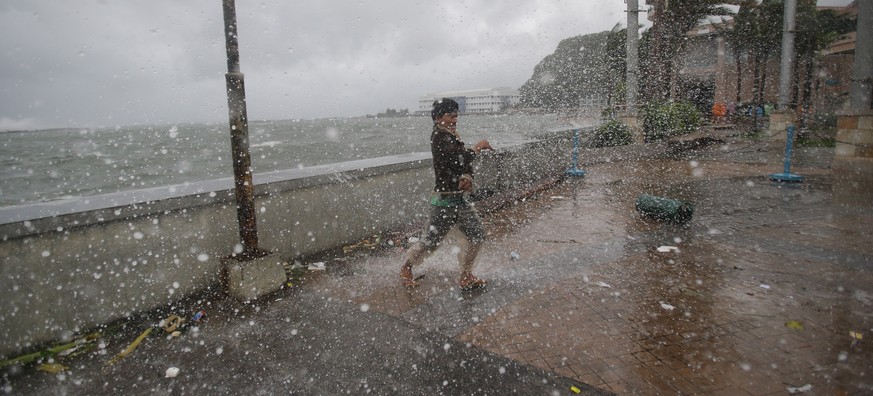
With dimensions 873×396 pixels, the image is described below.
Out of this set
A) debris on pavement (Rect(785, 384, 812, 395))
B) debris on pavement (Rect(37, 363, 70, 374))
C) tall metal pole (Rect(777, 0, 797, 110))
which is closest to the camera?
debris on pavement (Rect(785, 384, 812, 395))

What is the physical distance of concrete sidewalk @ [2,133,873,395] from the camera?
2.95 metres

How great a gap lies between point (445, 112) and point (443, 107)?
49 millimetres

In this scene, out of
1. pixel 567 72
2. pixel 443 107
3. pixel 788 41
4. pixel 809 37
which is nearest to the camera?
pixel 443 107

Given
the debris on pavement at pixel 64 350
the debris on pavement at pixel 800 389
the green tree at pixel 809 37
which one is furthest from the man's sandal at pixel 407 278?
the green tree at pixel 809 37

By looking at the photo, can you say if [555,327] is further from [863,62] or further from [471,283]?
[863,62]

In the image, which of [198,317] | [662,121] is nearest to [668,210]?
[198,317]

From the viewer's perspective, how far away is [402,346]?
11.1 ft

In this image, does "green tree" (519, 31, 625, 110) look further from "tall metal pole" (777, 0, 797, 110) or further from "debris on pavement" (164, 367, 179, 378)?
"debris on pavement" (164, 367, 179, 378)

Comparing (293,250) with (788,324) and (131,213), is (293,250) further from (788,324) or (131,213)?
(788,324)

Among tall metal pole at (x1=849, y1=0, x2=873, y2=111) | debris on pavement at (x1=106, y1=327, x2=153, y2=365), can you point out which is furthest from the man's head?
tall metal pole at (x1=849, y1=0, x2=873, y2=111)

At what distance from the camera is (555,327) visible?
362 centimetres

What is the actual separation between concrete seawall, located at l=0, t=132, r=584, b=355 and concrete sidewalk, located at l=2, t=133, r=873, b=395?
31 centimetres

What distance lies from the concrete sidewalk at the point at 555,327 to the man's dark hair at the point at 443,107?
171cm

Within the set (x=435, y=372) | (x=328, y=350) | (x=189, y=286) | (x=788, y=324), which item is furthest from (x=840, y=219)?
(x=189, y=286)
